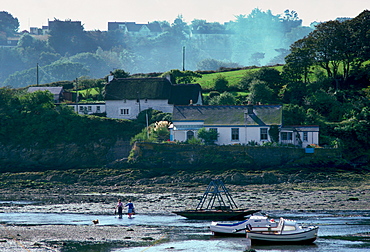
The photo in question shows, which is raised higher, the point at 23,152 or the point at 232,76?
the point at 232,76

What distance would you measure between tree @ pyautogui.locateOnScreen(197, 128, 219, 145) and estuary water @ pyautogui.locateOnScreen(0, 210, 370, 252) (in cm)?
2531

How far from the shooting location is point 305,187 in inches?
2299

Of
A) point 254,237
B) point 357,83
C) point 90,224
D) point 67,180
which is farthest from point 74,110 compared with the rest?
point 254,237

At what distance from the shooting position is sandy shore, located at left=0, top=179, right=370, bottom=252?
37.6 m

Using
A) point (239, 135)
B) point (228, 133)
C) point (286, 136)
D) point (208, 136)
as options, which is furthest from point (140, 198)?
point (286, 136)

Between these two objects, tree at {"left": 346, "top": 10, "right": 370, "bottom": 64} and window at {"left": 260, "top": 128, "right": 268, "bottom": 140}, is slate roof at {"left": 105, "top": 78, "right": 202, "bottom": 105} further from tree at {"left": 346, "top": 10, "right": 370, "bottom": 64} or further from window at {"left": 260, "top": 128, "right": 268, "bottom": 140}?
tree at {"left": 346, "top": 10, "right": 370, "bottom": 64}

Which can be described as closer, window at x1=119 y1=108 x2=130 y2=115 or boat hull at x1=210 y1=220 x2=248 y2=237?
boat hull at x1=210 y1=220 x2=248 y2=237

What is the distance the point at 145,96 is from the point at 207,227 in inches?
1812

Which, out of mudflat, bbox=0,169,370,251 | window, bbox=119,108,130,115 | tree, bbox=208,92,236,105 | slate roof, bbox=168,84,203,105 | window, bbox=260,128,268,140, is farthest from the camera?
window, bbox=119,108,130,115

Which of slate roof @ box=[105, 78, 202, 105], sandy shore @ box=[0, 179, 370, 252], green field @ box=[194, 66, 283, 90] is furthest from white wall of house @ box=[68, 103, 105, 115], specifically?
sandy shore @ box=[0, 179, 370, 252]

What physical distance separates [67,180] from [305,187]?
22.1 meters

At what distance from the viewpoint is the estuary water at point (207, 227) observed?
35.0 meters

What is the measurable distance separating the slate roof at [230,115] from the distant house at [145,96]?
10.5m

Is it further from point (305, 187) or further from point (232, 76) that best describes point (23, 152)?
point (232, 76)
